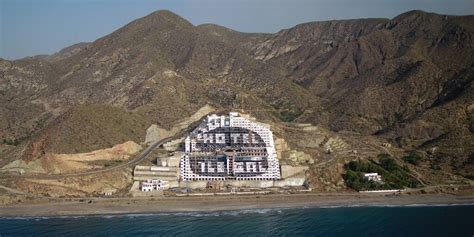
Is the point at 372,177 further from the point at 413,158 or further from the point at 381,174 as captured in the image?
the point at 413,158

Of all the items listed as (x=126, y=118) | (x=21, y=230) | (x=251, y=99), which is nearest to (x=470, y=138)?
(x=251, y=99)

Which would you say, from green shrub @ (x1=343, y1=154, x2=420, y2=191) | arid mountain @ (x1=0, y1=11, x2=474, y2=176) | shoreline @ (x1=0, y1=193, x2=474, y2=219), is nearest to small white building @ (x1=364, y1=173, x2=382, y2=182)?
green shrub @ (x1=343, y1=154, x2=420, y2=191)

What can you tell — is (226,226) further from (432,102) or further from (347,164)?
(432,102)

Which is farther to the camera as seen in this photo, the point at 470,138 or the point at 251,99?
the point at 251,99

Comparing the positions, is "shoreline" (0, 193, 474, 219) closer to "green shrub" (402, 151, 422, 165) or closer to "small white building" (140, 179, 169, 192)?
"small white building" (140, 179, 169, 192)

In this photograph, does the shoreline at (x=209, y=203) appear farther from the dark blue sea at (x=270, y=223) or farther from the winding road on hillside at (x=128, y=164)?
the winding road on hillside at (x=128, y=164)

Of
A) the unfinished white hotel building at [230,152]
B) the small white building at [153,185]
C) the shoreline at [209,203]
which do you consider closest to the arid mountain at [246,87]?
the small white building at [153,185]
